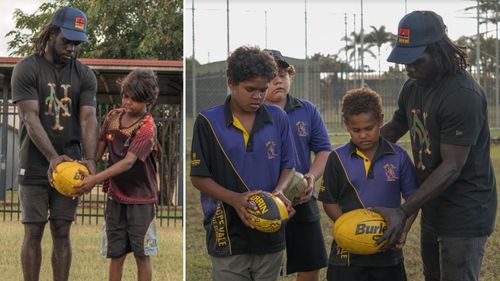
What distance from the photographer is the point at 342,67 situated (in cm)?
2128

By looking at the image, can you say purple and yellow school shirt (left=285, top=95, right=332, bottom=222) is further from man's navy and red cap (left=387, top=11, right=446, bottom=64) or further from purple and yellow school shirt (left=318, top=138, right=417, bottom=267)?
man's navy and red cap (left=387, top=11, right=446, bottom=64)

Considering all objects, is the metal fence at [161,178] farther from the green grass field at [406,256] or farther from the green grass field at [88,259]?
the green grass field at [406,256]

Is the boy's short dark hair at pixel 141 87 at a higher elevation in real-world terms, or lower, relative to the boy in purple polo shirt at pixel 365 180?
higher

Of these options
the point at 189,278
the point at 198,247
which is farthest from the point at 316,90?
the point at 189,278

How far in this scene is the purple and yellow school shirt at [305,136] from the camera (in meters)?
5.02

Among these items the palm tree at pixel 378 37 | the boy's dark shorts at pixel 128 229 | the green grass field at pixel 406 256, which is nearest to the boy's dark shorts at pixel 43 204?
the boy's dark shorts at pixel 128 229

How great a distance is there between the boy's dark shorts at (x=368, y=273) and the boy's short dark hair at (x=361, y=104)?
0.79 m

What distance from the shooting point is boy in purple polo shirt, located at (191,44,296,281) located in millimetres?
4043

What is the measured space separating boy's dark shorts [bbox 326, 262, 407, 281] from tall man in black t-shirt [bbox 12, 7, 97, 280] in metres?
1.91

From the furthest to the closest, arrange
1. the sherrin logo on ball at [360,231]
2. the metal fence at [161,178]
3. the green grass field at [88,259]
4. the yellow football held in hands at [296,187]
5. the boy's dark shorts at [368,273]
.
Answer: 1. the metal fence at [161,178]
2. the green grass field at [88,259]
3. the yellow football held in hands at [296,187]
4. the boy's dark shorts at [368,273]
5. the sherrin logo on ball at [360,231]

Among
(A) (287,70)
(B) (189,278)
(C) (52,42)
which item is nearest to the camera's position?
(A) (287,70)

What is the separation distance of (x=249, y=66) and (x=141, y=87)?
164 cm

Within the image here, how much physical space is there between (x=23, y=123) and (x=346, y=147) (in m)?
2.31

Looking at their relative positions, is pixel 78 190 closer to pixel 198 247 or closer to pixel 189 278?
pixel 189 278
